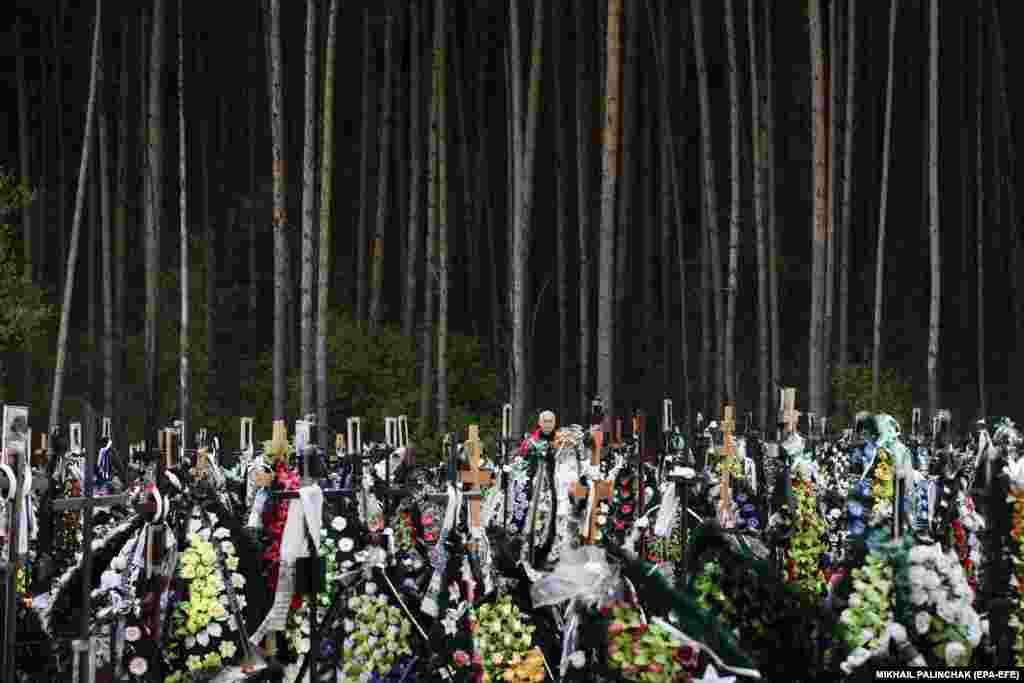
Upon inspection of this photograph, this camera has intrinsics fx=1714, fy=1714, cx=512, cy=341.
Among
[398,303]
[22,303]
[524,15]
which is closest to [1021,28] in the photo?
[524,15]

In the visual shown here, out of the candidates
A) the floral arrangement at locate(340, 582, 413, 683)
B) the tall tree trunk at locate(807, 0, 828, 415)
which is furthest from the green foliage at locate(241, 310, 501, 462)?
the floral arrangement at locate(340, 582, 413, 683)

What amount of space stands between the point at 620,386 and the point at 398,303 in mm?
7511

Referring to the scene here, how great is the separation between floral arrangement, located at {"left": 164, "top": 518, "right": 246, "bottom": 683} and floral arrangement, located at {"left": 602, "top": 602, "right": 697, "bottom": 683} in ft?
8.16

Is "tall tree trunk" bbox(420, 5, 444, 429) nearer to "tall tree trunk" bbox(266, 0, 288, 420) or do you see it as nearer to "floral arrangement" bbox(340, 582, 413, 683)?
"tall tree trunk" bbox(266, 0, 288, 420)

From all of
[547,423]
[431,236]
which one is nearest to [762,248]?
[431,236]

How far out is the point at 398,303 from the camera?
145 feet

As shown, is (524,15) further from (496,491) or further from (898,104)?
(496,491)

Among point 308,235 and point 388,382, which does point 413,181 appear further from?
point 308,235

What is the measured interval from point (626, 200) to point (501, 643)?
19.5 meters

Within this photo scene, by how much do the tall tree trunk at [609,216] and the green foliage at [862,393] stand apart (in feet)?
28.3

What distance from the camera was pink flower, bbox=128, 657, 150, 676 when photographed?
29.6ft

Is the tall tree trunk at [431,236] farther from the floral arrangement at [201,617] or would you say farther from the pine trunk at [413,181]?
the floral arrangement at [201,617]

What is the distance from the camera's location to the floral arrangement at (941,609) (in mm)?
7402

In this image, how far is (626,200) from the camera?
2800cm
